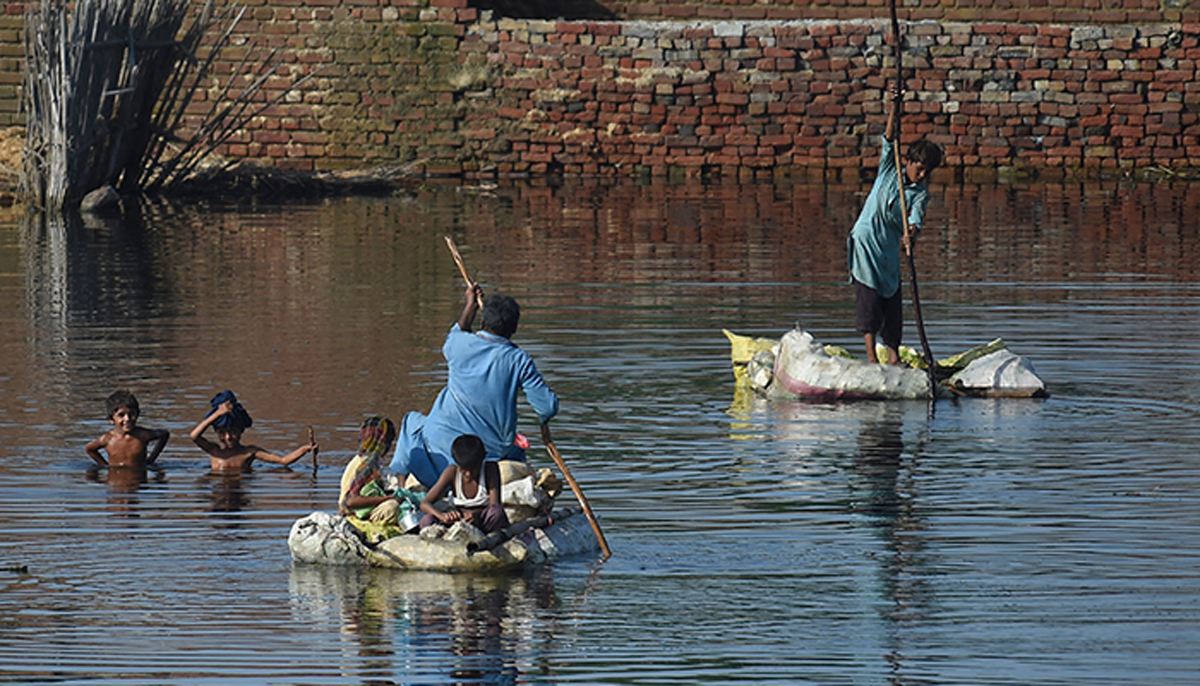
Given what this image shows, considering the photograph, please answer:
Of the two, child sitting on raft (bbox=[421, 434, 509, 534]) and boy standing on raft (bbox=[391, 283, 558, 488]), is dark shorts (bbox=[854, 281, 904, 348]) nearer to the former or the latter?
boy standing on raft (bbox=[391, 283, 558, 488])

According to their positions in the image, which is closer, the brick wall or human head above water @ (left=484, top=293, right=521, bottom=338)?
human head above water @ (left=484, top=293, right=521, bottom=338)

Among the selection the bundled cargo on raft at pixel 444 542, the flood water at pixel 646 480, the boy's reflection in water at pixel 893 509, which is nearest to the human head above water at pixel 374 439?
the bundled cargo on raft at pixel 444 542

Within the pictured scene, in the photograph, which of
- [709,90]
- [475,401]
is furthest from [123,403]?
[709,90]

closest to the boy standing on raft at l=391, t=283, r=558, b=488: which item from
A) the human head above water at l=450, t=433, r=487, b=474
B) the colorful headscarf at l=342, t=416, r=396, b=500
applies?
the colorful headscarf at l=342, t=416, r=396, b=500

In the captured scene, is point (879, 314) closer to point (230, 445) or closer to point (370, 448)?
point (230, 445)

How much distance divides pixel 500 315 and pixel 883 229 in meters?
3.98

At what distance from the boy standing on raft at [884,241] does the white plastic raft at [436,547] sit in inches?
156

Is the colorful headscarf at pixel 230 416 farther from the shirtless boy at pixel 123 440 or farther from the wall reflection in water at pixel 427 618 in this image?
the wall reflection in water at pixel 427 618

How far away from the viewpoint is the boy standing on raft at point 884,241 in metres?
11.4

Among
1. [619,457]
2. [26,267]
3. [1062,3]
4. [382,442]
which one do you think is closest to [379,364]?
[619,457]

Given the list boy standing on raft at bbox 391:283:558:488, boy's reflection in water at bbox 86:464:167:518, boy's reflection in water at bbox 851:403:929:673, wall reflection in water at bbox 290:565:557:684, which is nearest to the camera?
wall reflection in water at bbox 290:565:557:684

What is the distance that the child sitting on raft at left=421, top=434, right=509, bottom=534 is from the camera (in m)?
7.76

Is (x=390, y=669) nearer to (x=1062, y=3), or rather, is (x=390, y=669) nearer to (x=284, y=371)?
(x=284, y=371)

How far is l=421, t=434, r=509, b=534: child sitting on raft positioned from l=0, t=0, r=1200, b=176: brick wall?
19.5 meters
